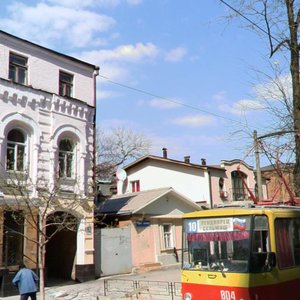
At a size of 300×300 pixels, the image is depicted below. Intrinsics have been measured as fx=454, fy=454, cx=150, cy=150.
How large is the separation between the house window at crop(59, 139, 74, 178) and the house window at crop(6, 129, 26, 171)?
1.94 meters

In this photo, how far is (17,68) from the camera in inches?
760

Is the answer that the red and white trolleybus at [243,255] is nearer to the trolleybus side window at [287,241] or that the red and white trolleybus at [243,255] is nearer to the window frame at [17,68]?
the trolleybus side window at [287,241]

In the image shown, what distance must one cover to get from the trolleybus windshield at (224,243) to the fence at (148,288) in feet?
12.5

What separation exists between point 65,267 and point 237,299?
1418 centimetres

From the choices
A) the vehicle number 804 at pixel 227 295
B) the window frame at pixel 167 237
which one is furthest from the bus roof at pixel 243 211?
the window frame at pixel 167 237

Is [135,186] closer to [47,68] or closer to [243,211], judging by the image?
[47,68]

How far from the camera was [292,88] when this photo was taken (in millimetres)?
14906

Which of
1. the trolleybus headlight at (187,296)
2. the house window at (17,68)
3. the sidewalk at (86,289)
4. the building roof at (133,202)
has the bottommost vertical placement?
the sidewalk at (86,289)

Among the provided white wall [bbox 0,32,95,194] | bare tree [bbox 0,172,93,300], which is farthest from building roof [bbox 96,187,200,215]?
bare tree [bbox 0,172,93,300]

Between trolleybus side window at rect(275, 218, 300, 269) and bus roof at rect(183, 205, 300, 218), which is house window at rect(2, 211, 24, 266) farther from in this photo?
trolleybus side window at rect(275, 218, 300, 269)

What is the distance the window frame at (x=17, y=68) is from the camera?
19031mm

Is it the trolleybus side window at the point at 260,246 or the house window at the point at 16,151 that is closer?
the trolleybus side window at the point at 260,246

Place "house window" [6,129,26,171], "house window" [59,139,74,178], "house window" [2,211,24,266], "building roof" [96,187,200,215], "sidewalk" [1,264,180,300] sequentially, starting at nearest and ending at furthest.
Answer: "sidewalk" [1,264,180,300] < "house window" [2,211,24,266] < "house window" [6,129,26,171] < "house window" [59,139,74,178] < "building roof" [96,187,200,215]

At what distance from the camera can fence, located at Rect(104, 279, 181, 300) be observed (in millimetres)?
14541
